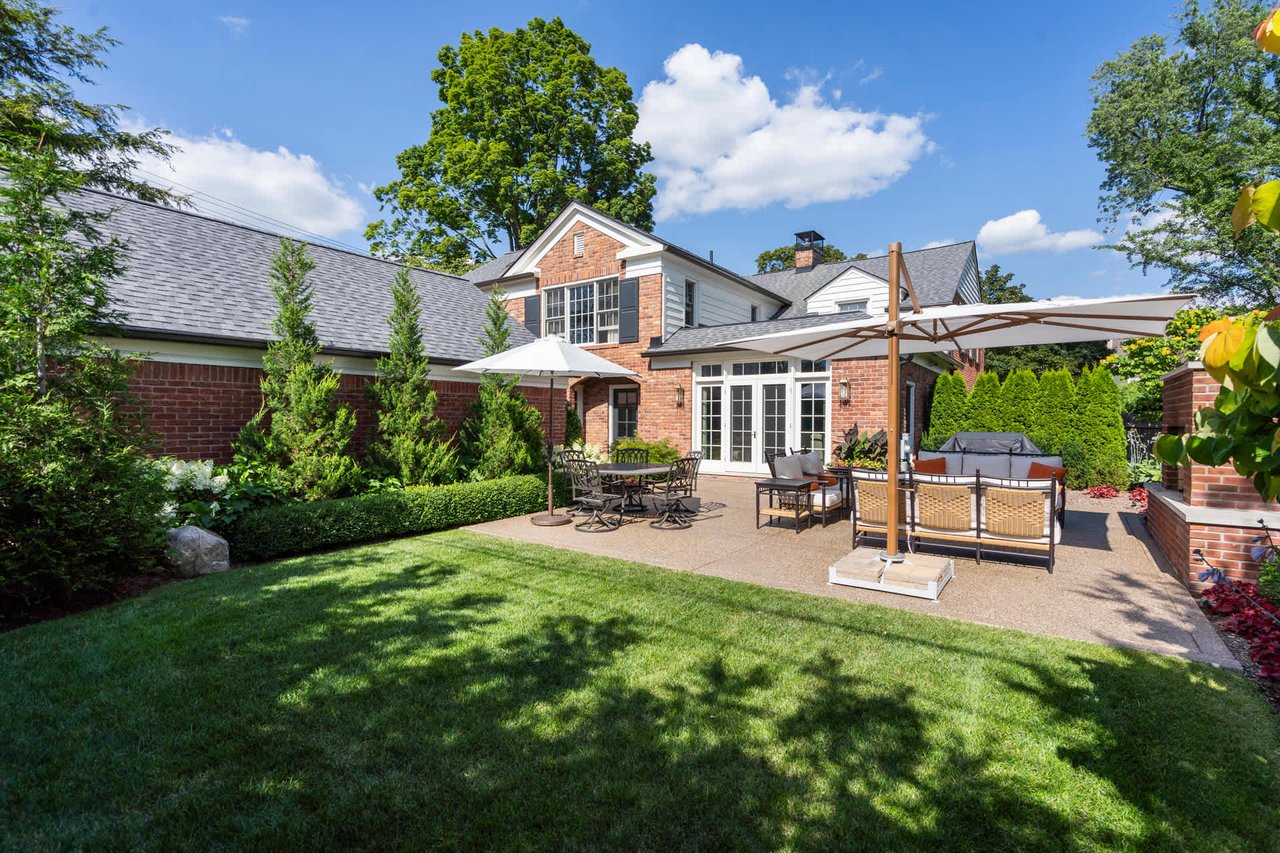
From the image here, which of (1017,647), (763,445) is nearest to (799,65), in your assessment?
(763,445)

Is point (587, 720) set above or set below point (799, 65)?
below

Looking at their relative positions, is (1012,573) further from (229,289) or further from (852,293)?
(852,293)

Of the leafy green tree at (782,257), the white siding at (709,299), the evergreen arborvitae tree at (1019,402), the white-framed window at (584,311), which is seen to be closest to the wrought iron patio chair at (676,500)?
the white siding at (709,299)

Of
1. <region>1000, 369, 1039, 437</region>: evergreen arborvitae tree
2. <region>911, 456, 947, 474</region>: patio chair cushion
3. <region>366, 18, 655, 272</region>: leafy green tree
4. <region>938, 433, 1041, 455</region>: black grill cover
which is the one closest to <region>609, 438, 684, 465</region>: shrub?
<region>938, 433, 1041, 455</region>: black grill cover

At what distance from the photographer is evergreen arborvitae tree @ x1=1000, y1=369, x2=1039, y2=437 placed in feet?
44.3

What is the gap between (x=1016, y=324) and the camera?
19.6 ft

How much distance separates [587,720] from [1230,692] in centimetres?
384

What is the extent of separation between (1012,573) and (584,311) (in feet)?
45.3

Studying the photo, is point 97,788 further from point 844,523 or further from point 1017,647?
point 844,523

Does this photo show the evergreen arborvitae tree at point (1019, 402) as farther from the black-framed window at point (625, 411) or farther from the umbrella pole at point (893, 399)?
the umbrella pole at point (893, 399)

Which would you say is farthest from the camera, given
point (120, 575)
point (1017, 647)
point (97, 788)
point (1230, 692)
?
point (120, 575)

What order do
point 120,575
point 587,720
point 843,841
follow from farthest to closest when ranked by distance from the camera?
point 120,575
point 587,720
point 843,841

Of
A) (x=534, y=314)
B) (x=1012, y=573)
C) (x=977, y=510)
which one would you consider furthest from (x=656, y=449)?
(x=1012, y=573)

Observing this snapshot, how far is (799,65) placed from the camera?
15.4m
